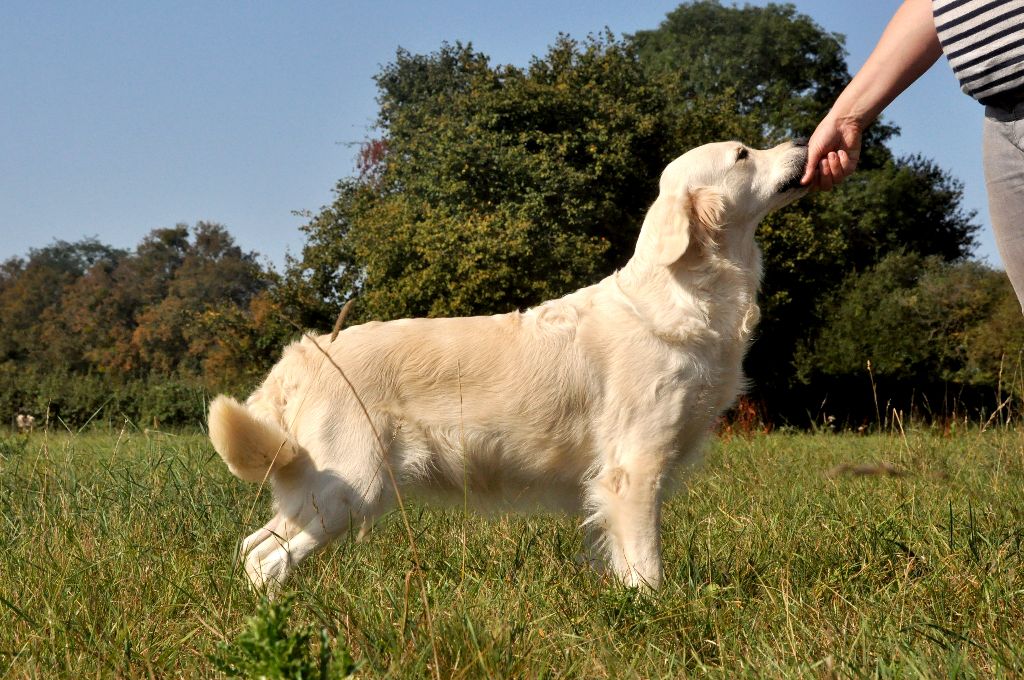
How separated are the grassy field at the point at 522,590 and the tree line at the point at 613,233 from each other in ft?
39.2

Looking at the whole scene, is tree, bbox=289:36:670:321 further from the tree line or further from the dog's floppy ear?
the dog's floppy ear

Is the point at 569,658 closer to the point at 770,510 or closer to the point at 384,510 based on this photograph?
the point at 384,510

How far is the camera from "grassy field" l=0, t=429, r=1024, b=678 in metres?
2.46

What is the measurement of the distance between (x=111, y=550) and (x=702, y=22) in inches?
1422

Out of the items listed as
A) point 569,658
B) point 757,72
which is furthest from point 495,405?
point 757,72

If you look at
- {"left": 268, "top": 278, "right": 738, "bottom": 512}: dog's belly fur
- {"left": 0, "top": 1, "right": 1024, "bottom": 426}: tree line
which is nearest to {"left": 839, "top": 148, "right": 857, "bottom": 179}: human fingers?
{"left": 268, "top": 278, "right": 738, "bottom": 512}: dog's belly fur

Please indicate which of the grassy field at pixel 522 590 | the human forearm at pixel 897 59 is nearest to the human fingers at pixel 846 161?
the human forearm at pixel 897 59

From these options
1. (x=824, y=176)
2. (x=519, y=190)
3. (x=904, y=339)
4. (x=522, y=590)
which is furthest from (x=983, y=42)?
(x=904, y=339)

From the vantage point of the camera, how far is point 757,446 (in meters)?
9.12

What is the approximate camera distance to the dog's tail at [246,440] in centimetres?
350

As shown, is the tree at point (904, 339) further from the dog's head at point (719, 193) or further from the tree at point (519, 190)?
the dog's head at point (719, 193)

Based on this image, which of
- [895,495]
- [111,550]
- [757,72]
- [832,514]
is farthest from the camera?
[757,72]

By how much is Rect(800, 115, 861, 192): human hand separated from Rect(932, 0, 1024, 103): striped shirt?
0.92 meters

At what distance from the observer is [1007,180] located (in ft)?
8.82
